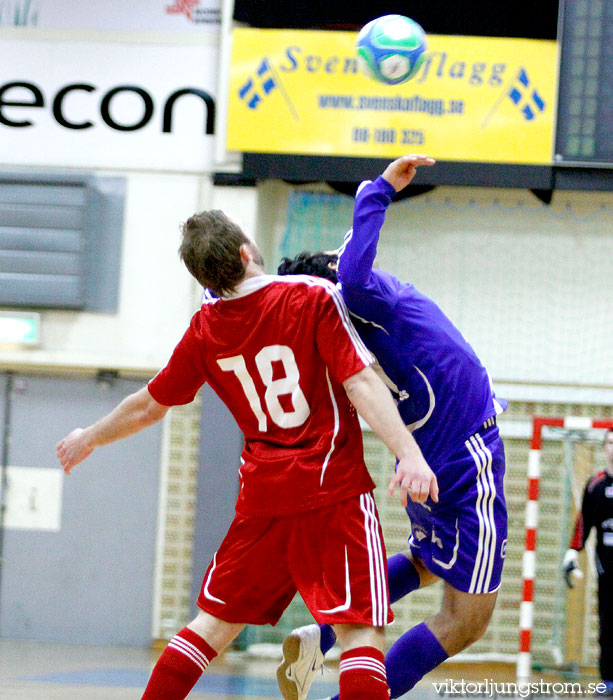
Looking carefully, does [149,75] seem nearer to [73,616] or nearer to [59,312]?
[59,312]

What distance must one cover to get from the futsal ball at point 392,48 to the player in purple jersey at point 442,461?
1293 mm

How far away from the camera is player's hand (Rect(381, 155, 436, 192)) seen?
317 cm

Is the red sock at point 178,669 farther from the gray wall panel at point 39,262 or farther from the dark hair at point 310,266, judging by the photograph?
the gray wall panel at point 39,262

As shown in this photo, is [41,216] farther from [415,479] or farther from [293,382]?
Result: [415,479]

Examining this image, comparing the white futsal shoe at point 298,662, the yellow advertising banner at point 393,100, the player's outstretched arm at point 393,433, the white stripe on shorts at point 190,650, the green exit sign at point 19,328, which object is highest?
the yellow advertising banner at point 393,100

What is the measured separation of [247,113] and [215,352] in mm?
4670

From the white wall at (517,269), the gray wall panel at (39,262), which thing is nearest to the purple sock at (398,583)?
the white wall at (517,269)

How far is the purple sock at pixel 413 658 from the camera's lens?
3.54 meters

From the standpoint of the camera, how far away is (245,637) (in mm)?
7527

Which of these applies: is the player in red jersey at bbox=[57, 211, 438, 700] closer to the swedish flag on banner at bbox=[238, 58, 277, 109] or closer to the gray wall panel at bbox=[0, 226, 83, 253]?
the swedish flag on banner at bbox=[238, 58, 277, 109]

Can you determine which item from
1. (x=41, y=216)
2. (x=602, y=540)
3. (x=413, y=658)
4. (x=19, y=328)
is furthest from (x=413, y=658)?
(x=41, y=216)

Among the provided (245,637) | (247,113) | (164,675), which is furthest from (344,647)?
(247,113)

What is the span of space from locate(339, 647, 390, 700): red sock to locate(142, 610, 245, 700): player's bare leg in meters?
0.44

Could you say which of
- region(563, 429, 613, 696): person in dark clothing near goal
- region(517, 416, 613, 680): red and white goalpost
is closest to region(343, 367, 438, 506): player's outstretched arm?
region(517, 416, 613, 680): red and white goalpost
